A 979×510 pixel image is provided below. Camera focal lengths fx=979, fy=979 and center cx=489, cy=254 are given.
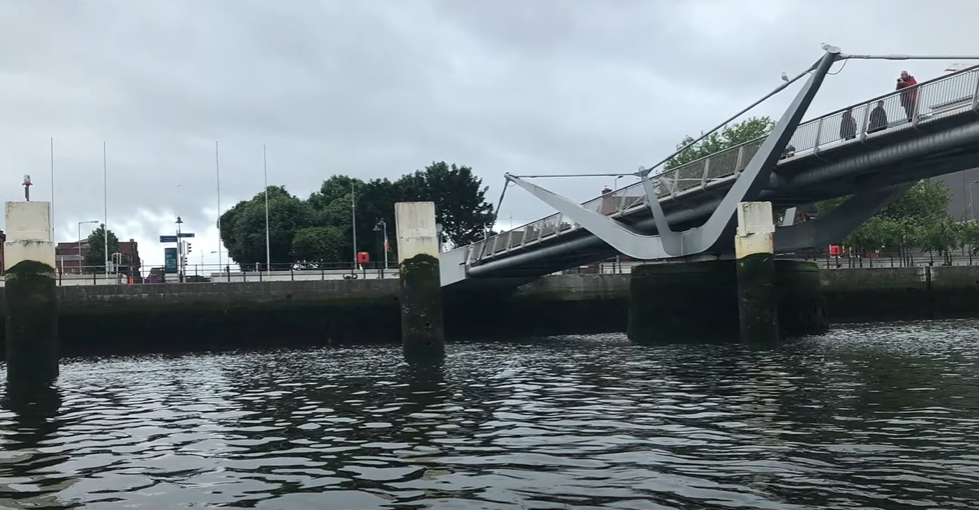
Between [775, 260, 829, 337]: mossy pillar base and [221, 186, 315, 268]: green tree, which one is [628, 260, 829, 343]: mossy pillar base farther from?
[221, 186, 315, 268]: green tree

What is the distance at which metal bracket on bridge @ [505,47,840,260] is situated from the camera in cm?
2919

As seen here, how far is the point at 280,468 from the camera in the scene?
11594 mm

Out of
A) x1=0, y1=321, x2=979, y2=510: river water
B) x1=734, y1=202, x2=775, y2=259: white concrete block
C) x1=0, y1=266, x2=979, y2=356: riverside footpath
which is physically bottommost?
x1=0, y1=321, x2=979, y2=510: river water

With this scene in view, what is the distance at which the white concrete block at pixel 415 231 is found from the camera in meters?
30.7

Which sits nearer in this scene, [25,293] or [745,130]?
[25,293]

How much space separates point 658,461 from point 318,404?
353 inches

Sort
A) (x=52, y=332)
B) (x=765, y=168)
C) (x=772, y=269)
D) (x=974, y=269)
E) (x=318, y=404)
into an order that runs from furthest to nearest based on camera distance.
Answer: (x=974, y=269)
(x=772, y=269)
(x=765, y=168)
(x=52, y=332)
(x=318, y=404)

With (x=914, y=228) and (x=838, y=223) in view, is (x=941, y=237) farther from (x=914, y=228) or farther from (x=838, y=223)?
(x=838, y=223)

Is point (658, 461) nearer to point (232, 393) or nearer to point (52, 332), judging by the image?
point (232, 393)

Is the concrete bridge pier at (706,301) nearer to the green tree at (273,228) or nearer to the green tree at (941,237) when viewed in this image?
the green tree at (941,237)

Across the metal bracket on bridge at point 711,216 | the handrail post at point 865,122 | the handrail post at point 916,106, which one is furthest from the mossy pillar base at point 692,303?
the handrail post at point 916,106

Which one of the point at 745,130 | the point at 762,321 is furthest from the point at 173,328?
the point at 745,130

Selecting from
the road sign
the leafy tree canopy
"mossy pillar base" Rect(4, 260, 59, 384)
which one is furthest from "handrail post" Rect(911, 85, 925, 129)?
the leafy tree canopy

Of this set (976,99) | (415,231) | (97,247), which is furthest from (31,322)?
(97,247)
